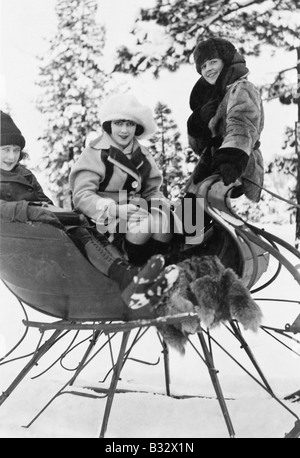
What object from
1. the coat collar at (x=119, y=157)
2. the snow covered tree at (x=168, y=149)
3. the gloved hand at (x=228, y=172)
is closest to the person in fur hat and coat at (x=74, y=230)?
the coat collar at (x=119, y=157)

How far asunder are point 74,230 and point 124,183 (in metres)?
0.24

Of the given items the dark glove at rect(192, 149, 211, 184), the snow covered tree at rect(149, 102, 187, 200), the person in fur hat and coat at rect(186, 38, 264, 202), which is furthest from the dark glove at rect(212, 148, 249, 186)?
the snow covered tree at rect(149, 102, 187, 200)

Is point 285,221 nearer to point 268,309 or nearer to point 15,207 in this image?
point 268,309

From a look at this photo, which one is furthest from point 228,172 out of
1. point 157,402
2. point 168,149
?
point 168,149

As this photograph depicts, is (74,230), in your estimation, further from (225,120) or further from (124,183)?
(225,120)

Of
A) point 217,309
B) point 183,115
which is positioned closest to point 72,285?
point 217,309

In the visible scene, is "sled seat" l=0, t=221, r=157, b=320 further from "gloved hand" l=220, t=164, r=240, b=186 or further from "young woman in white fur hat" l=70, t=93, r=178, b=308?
"gloved hand" l=220, t=164, r=240, b=186

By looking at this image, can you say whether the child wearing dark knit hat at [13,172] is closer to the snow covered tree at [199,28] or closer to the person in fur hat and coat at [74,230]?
the person in fur hat and coat at [74,230]

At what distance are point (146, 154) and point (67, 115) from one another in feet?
9.20

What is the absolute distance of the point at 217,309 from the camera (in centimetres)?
172

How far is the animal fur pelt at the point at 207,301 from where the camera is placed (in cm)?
170

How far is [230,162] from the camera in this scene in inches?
71.9

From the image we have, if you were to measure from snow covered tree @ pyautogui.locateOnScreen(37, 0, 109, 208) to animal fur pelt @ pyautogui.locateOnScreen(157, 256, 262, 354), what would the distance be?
9.33 ft

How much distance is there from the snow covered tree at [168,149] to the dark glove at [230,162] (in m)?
1.43
